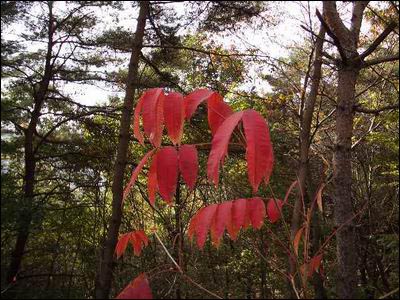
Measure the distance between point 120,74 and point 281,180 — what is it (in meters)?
3.93

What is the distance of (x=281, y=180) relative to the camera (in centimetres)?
829

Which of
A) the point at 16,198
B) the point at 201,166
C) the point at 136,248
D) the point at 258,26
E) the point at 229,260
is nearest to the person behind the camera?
the point at 136,248

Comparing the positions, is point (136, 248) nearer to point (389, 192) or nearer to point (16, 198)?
point (16, 198)

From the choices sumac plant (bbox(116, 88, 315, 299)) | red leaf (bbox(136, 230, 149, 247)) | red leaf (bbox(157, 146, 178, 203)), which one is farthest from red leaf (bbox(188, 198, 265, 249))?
red leaf (bbox(136, 230, 149, 247))

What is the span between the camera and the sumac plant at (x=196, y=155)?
1.41m

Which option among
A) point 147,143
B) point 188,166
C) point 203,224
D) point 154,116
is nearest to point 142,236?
point 203,224

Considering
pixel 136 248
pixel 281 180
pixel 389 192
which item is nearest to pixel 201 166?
pixel 281 180

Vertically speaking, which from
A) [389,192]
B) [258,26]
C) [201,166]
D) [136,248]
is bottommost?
[136,248]

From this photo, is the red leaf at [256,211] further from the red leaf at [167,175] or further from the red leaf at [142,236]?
the red leaf at [142,236]

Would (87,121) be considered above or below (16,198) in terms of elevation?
above

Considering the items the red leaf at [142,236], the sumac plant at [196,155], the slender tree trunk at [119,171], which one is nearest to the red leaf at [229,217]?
the sumac plant at [196,155]

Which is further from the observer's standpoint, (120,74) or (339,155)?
(120,74)

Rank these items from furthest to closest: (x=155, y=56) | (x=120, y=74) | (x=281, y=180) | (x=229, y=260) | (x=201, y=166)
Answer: (x=229, y=260) < (x=281, y=180) < (x=120, y=74) < (x=201, y=166) < (x=155, y=56)

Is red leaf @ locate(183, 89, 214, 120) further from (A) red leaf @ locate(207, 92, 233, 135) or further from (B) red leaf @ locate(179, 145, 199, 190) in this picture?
(B) red leaf @ locate(179, 145, 199, 190)
